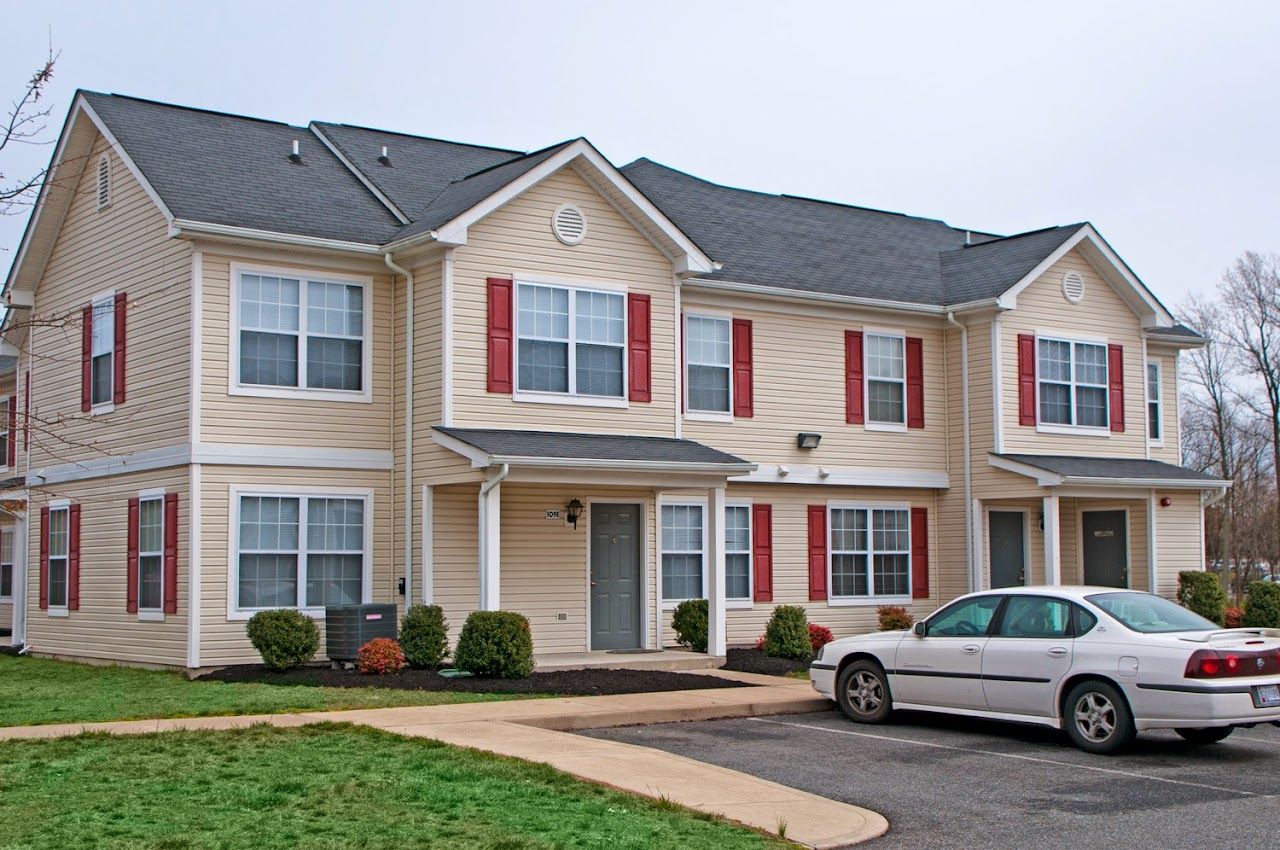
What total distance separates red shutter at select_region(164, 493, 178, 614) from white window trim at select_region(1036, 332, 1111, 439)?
558 inches

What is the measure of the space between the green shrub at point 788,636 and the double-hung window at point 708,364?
3446mm

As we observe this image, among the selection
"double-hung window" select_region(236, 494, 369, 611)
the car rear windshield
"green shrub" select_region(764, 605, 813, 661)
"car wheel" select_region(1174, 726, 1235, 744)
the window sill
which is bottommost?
"car wheel" select_region(1174, 726, 1235, 744)

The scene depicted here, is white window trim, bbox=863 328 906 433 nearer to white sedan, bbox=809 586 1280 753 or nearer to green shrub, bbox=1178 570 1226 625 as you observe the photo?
green shrub, bbox=1178 570 1226 625

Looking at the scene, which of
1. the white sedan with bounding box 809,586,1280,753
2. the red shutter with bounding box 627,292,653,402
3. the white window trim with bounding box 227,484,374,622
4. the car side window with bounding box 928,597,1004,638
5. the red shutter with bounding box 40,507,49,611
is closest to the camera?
the white sedan with bounding box 809,586,1280,753

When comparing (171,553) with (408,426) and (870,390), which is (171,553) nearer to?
(408,426)

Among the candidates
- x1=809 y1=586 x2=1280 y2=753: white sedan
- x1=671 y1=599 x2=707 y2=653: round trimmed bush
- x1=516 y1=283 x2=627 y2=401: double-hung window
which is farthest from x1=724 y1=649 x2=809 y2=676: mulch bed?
x1=809 y1=586 x2=1280 y2=753: white sedan

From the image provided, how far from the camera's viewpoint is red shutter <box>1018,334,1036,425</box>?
24.8 meters

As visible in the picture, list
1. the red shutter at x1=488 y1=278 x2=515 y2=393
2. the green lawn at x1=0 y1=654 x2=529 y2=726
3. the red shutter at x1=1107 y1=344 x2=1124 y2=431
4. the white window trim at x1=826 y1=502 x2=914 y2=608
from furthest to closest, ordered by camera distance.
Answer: the red shutter at x1=1107 y1=344 x2=1124 y2=431
the white window trim at x1=826 y1=502 x2=914 y2=608
the red shutter at x1=488 y1=278 x2=515 y2=393
the green lawn at x1=0 y1=654 x2=529 y2=726

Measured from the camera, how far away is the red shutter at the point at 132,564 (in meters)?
19.9

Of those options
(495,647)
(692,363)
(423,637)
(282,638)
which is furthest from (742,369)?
(282,638)

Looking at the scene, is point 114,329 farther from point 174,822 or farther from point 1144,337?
point 1144,337

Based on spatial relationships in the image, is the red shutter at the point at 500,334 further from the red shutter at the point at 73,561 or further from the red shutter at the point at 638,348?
the red shutter at the point at 73,561

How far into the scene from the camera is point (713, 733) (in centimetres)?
1391

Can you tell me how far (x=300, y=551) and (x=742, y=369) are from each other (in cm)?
763
